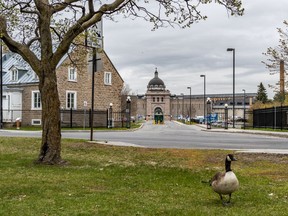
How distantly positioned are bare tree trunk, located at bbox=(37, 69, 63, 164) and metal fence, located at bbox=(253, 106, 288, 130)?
2995 cm

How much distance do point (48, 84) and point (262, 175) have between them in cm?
656

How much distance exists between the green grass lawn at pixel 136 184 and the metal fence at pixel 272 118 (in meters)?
27.0

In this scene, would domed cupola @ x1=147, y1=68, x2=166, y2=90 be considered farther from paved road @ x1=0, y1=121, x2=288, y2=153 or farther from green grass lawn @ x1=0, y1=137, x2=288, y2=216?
green grass lawn @ x1=0, y1=137, x2=288, y2=216

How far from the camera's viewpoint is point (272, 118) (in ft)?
144

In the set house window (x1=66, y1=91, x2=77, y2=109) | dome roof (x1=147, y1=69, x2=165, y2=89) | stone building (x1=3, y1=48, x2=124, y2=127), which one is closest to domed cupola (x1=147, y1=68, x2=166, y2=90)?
dome roof (x1=147, y1=69, x2=165, y2=89)

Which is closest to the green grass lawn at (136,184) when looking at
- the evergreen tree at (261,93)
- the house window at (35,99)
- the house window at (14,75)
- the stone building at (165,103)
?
the house window at (35,99)

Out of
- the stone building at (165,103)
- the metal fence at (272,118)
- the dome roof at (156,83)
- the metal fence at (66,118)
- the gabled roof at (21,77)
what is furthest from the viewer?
the dome roof at (156,83)

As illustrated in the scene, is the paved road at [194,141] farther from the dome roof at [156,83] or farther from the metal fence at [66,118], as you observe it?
the dome roof at [156,83]

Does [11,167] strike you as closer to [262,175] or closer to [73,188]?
[73,188]

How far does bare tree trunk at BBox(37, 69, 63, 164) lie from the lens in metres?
12.7

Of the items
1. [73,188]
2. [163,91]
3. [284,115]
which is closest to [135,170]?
→ [73,188]

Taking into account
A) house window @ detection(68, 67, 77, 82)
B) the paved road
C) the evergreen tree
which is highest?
the evergreen tree

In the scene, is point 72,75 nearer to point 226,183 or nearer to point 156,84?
point 226,183

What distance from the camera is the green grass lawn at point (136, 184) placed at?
6914mm
